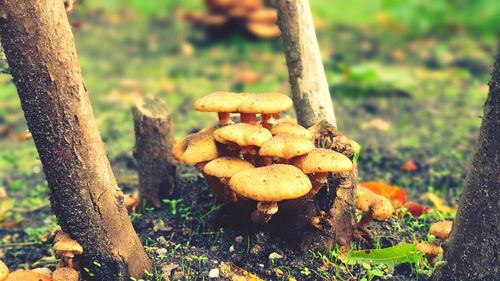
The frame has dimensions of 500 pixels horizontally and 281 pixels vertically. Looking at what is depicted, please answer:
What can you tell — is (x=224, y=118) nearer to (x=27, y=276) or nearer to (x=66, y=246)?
(x=66, y=246)

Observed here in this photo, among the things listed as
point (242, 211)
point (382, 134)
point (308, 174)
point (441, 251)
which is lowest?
point (382, 134)

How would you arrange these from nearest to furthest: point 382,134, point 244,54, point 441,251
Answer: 1. point 441,251
2. point 382,134
3. point 244,54

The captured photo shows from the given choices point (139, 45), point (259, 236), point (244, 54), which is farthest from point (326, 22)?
point (259, 236)

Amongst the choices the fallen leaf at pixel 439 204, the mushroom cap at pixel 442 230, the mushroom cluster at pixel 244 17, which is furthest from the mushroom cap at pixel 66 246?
the mushroom cluster at pixel 244 17

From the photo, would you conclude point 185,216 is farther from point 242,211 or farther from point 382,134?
point 382,134

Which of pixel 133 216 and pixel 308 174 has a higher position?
pixel 308 174

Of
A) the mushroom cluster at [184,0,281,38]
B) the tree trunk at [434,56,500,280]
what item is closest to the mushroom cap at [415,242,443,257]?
the tree trunk at [434,56,500,280]

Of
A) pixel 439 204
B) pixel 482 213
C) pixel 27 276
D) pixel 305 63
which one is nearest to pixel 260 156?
pixel 305 63
